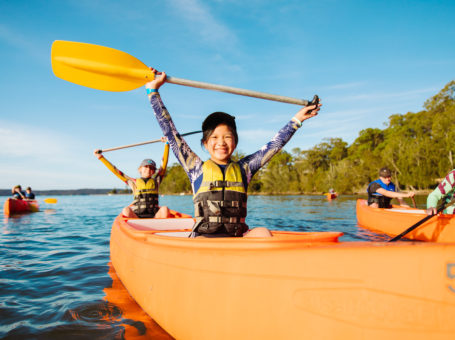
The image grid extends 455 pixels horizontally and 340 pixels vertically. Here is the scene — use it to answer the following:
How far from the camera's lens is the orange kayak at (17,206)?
13.3 m

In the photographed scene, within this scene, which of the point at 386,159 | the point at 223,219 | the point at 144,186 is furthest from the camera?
the point at 386,159

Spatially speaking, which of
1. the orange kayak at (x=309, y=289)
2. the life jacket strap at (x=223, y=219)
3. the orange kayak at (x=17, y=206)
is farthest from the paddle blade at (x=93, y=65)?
the orange kayak at (x=17, y=206)

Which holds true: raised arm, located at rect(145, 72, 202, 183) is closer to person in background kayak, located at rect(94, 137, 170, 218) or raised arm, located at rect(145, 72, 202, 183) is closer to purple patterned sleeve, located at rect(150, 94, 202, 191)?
purple patterned sleeve, located at rect(150, 94, 202, 191)

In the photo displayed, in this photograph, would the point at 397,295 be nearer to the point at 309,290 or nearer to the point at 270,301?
the point at 309,290

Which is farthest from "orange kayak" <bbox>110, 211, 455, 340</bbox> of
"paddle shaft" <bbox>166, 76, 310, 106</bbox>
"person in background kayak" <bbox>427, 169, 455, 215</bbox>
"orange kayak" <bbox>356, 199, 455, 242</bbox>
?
"orange kayak" <bbox>356, 199, 455, 242</bbox>

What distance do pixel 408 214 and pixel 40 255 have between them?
24.6ft

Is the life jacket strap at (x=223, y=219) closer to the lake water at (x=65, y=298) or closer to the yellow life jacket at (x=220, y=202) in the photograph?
the yellow life jacket at (x=220, y=202)

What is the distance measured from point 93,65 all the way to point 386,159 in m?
40.2

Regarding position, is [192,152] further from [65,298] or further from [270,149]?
[65,298]

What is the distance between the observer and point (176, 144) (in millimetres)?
2557

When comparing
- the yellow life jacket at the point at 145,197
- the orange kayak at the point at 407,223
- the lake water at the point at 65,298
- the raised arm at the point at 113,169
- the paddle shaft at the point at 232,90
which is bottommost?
the lake water at the point at 65,298

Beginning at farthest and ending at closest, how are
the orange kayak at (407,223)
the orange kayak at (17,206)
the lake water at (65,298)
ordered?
the orange kayak at (17,206), the orange kayak at (407,223), the lake water at (65,298)

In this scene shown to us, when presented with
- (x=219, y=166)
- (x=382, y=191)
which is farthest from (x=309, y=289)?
(x=382, y=191)

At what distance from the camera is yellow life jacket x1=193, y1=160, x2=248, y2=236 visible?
2.39 meters
